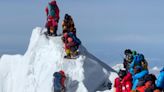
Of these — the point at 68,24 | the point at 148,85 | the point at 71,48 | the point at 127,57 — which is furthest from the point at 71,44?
the point at 148,85

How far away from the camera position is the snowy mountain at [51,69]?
24.5 m

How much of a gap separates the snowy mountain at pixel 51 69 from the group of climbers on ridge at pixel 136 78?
91.2 inches

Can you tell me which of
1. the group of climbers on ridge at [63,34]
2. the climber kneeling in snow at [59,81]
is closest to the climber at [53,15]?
the group of climbers on ridge at [63,34]

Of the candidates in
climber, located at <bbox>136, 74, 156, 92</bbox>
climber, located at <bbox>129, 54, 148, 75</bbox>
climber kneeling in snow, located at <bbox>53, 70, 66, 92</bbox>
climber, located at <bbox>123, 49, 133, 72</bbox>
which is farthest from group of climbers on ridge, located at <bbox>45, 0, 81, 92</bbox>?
climber, located at <bbox>136, 74, 156, 92</bbox>

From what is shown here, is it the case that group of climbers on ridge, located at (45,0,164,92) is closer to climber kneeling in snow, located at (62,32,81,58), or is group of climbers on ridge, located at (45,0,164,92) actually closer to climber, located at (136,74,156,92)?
climber kneeling in snow, located at (62,32,81,58)

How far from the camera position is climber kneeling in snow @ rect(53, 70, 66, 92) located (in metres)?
23.7

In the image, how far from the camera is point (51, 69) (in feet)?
83.3

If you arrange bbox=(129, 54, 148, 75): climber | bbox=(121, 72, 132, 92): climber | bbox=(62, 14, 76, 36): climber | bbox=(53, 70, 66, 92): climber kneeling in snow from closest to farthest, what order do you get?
bbox=(121, 72, 132, 92): climber, bbox=(129, 54, 148, 75): climber, bbox=(53, 70, 66, 92): climber kneeling in snow, bbox=(62, 14, 76, 36): climber

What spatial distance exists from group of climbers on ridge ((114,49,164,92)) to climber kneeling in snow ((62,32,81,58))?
2.68 metres

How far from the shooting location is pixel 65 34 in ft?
82.0

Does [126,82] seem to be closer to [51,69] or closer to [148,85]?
[148,85]

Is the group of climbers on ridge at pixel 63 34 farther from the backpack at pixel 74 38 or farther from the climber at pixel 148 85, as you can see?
the climber at pixel 148 85

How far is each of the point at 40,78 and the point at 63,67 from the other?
1681 mm

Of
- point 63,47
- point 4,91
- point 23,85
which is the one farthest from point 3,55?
point 63,47
